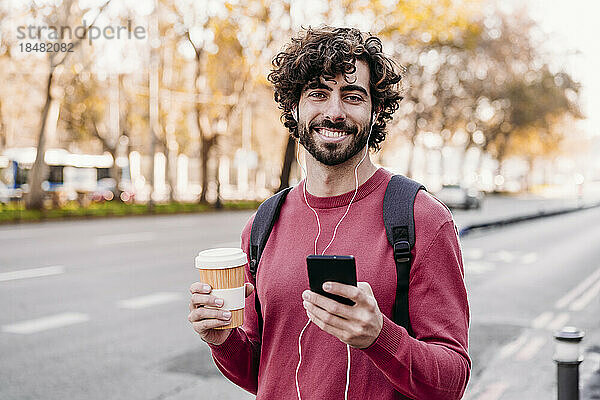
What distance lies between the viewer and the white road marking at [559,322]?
809 cm

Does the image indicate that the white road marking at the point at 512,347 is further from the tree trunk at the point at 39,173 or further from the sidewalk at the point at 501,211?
the tree trunk at the point at 39,173

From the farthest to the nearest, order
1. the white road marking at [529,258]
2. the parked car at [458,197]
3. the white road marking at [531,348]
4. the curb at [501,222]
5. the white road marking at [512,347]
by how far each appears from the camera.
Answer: the parked car at [458,197], the curb at [501,222], the white road marking at [529,258], the white road marking at [512,347], the white road marking at [531,348]

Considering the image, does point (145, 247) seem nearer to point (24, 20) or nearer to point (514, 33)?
point (24, 20)

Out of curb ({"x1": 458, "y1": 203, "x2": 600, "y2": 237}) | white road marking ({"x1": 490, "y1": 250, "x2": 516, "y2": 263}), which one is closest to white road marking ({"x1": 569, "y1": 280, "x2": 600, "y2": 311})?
white road marking ({"x1": 490, "y1": 250, "x2": 516, "y2": 263})

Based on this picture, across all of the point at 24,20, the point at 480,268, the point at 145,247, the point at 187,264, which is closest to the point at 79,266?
the point at 187,264

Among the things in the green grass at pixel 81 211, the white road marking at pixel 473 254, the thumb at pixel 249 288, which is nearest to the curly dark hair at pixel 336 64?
the thumb at pixel 249 288

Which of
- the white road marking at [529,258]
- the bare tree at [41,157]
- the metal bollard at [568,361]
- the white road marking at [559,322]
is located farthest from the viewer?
the bare tree at [41,157]

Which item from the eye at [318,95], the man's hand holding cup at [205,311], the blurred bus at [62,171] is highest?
the blurred bus at [62,171]

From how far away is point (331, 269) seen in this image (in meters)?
1.53

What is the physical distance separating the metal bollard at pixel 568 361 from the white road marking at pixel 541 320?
3798 millimetres

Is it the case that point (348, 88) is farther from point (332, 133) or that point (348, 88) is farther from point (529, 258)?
point (529, 258)

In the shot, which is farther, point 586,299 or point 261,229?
point 586,299

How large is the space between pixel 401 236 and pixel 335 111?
410 millimetres

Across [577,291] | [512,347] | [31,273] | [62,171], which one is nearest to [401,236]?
[512,347]
